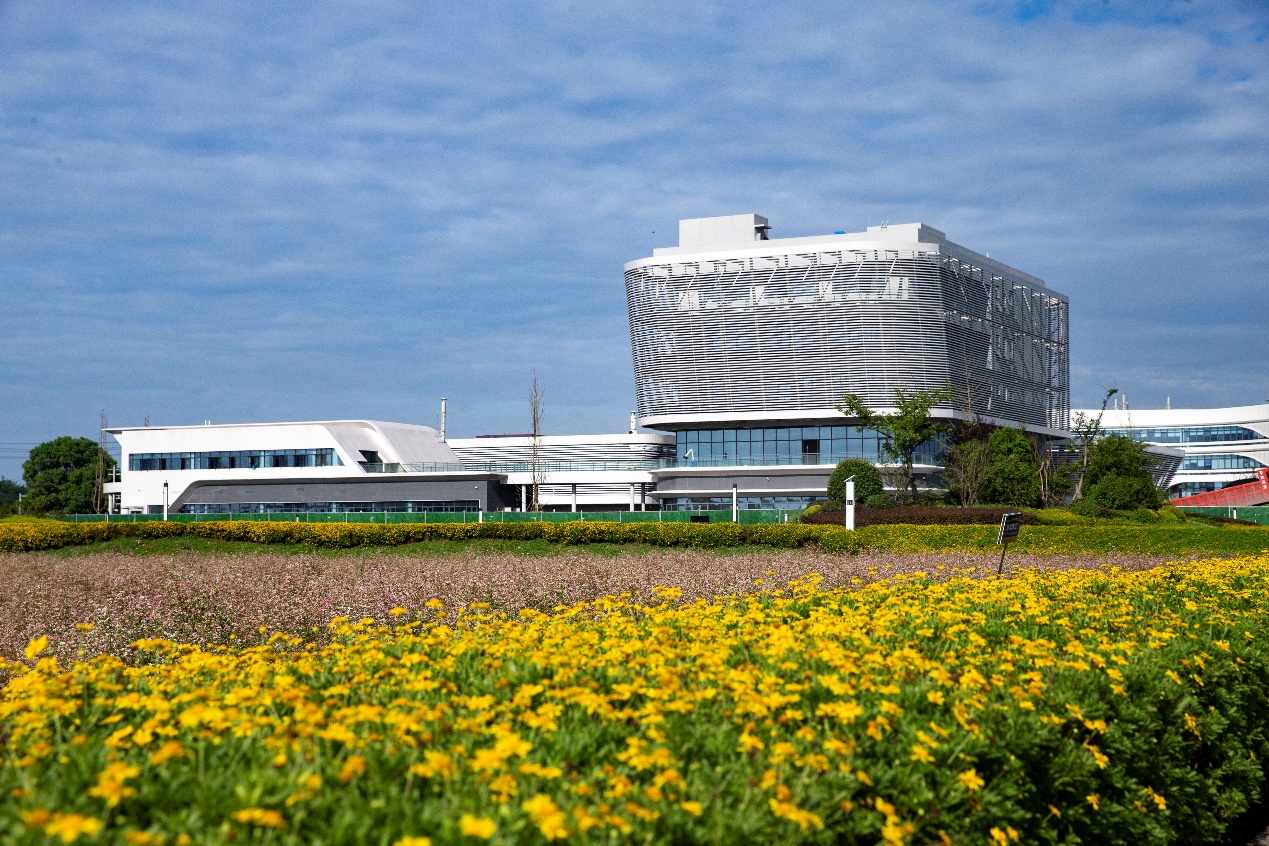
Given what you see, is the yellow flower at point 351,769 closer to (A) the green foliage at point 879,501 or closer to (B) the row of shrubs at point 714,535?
(B) the row of shrubs at point 714,535

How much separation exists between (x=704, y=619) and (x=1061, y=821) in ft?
7.73

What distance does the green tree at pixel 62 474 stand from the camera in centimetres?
8175

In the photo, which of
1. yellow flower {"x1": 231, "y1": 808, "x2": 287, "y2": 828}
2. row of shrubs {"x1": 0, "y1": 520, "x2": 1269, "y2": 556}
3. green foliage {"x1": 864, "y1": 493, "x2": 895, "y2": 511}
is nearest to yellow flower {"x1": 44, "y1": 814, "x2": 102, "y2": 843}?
yellow flower {"x1": 231, "y1": 808, "x2": 287, "y2": 828}

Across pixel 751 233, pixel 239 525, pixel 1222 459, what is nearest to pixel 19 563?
pixel 239 525

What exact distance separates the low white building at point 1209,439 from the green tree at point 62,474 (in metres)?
89.4

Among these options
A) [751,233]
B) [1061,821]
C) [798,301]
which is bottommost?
[1061,821]

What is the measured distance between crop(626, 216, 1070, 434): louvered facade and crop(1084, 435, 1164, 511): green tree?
7.84 m

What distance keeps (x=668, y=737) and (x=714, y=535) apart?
2042cm

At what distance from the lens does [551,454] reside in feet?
230

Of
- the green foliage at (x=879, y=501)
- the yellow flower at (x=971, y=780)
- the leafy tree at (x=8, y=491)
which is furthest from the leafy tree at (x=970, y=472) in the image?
the leafy tree at (x=8, y=491)

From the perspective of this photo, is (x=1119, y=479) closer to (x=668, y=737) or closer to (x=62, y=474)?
(x=668, y=737)

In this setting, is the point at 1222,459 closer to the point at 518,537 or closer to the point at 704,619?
the point at 518,537

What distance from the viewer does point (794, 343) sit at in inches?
2205

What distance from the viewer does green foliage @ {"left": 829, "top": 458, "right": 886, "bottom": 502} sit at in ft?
129
